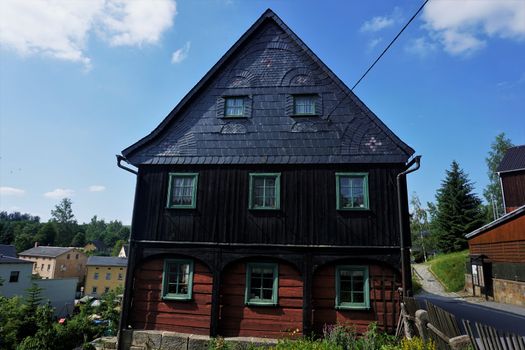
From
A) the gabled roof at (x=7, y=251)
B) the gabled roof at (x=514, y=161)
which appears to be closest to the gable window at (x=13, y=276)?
the gabled roof at (x=7, y=251)

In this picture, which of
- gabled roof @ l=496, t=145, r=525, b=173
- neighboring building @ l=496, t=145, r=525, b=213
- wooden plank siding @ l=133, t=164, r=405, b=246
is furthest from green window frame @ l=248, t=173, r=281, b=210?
gabled roof @ l=496, t=145, r=525, b=173

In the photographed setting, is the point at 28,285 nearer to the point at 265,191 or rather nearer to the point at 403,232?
the point at 265,191

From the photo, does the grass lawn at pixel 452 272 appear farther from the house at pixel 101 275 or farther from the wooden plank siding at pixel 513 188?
the house at pixel 101 275

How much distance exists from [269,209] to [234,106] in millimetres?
4386

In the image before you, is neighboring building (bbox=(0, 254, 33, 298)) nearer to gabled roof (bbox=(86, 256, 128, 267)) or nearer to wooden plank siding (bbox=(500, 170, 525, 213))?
gabled roof (bbox=(86, 256, 128, 267))

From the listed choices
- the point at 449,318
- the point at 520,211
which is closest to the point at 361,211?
the point at 449,318

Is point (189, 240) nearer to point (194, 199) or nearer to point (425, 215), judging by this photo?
point (194, 199)

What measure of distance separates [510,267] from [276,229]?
705 inches

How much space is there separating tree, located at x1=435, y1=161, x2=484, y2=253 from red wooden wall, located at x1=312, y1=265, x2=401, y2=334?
93.9 ft

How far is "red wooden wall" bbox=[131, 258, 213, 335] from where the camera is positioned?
442 inches

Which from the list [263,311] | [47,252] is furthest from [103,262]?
[263,311]

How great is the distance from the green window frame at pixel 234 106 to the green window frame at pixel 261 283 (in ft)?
18.8

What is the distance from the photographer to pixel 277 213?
1153cm

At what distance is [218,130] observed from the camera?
12.7 meters
